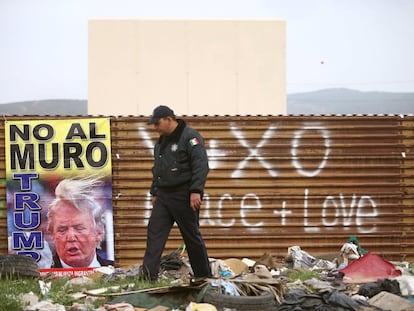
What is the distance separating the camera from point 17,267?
26.0 feet

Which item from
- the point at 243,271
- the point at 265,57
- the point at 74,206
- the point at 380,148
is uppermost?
the point at 265,57

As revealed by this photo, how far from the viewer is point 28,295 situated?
6.62 m

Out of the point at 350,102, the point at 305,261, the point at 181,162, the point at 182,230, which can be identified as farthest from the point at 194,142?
the point at 350,102

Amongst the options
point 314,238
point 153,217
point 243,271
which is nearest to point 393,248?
point 314,238

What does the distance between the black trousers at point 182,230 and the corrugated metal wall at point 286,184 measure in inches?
116

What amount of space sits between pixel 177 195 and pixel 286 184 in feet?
11.2

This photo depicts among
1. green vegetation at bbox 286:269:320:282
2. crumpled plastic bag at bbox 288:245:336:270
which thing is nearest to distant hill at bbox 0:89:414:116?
crumpled plastic bag at bbox 288:245:336:270

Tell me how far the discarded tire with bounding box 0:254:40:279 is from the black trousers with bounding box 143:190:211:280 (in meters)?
1.43

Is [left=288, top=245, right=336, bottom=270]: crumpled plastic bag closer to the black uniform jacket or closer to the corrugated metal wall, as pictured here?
the corrugated metal wall

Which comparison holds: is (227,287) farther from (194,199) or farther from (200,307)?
(194,199)

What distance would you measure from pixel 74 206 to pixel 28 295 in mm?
3787

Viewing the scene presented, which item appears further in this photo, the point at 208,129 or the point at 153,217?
the point at 208,129

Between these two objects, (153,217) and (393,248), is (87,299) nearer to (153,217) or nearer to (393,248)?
(153,217)

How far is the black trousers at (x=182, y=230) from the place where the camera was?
7383mm
